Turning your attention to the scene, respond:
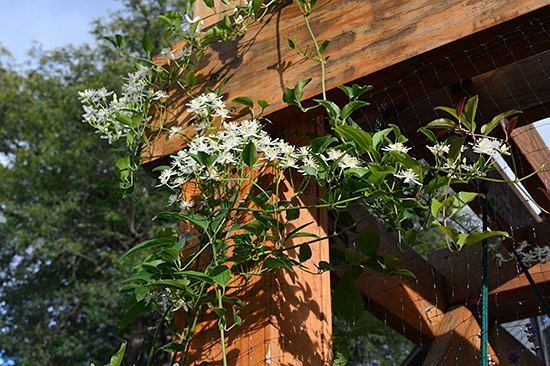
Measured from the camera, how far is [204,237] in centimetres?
92

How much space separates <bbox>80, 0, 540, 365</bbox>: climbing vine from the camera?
2.66 ft

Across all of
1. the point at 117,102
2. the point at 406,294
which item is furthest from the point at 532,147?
the point at 117,102

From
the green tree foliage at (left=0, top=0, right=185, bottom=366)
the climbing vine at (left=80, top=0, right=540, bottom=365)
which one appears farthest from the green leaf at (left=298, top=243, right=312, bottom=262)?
the green tree foliage at (left=0, top=0, right=185, bottom=366)

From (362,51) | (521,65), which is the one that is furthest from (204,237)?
(521,65)

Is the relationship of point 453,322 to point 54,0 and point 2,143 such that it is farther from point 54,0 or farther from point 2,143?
point 54,0

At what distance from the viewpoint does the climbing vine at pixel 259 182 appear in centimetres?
81

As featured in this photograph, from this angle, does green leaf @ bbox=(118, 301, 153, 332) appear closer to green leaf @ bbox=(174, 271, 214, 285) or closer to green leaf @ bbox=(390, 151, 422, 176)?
green leaf @ bbox=(174, 271, 214, 285)

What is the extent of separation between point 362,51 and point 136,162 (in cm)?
49

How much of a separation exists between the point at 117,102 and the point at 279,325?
557 millimetres

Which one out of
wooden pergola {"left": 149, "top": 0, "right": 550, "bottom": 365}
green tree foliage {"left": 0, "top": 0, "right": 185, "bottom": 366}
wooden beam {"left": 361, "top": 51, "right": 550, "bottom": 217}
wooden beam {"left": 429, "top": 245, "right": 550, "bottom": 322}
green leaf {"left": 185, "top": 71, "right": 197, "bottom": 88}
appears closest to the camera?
wooden pergola {"left": 149, "top": 0, "right": 550, "bottom": 365}

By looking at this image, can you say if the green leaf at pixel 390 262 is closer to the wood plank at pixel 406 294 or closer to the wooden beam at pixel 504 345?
the wood plank at pixel 406 294

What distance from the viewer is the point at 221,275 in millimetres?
815

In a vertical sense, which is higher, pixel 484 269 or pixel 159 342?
pixel 159 342

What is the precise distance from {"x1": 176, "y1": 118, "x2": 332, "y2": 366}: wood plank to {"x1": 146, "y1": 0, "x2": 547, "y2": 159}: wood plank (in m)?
0.22
